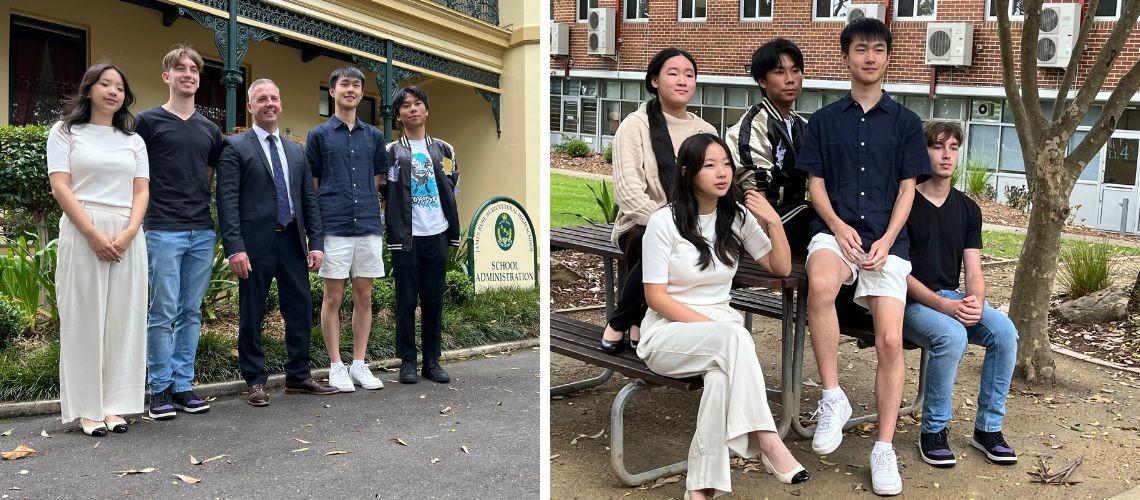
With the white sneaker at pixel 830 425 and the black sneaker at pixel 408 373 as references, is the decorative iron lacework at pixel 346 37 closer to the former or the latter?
the black sneaker at pixel 408 373

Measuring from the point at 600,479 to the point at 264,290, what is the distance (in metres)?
1.77

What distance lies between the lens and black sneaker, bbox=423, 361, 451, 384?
15.2ft

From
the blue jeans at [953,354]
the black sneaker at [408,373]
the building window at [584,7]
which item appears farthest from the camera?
the building window at [584,7]

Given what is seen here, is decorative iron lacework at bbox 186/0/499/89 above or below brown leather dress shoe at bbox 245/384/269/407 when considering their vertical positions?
above

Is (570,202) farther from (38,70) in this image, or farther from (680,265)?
(680,265)

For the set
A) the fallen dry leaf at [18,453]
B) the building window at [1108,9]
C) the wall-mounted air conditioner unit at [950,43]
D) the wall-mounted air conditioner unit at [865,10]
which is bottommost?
the fallen dry leaf at [18,453]

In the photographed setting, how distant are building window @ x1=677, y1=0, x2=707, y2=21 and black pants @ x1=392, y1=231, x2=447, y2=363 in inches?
453

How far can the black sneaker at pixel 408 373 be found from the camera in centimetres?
459

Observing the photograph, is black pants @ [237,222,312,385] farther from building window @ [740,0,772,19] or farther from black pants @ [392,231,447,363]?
building window @ [740,0,772,19]

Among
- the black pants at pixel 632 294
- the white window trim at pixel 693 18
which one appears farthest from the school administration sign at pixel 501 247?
the white window trim at pixel 693 18

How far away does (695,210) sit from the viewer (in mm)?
2963

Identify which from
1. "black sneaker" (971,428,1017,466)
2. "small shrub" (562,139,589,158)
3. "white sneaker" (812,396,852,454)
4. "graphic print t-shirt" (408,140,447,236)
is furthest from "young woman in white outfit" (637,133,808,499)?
"small shrub" (562,139,589,158)

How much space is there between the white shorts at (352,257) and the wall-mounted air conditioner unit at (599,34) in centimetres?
1069

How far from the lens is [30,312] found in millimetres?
4617
